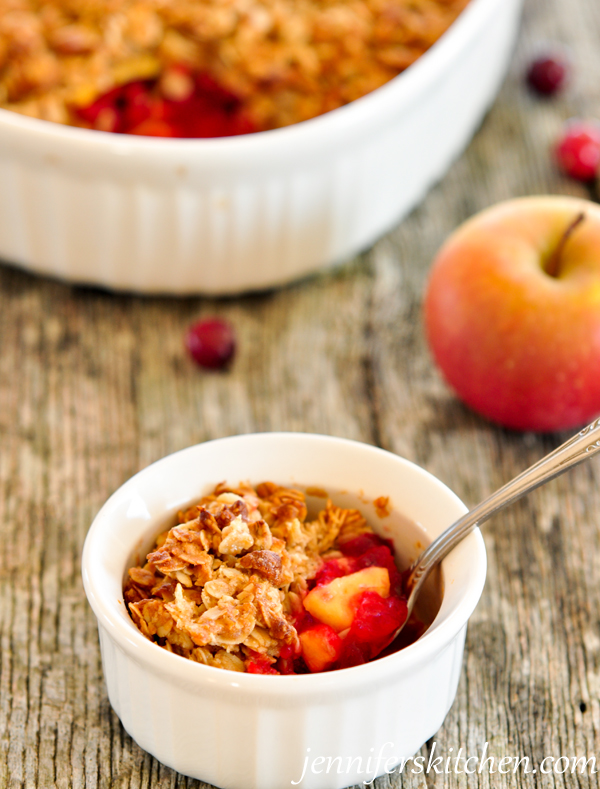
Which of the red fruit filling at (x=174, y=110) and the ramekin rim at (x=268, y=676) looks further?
the red fruit filling at (x=174, y=110)

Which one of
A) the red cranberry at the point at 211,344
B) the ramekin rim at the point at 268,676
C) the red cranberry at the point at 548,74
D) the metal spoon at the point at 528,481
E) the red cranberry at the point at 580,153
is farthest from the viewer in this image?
the red cranberry at the point at 548,74

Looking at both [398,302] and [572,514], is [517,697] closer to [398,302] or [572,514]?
[572,514]

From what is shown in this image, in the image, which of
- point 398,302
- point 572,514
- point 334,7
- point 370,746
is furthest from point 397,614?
point 334,7

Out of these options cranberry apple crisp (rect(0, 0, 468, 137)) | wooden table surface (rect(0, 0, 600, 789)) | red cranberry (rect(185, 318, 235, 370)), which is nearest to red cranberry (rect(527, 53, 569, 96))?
wooden table surface (rect(0, 0, 600, 789))

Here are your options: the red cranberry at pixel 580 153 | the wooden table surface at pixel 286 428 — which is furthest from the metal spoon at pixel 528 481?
the red cranberry at pixel 580 153

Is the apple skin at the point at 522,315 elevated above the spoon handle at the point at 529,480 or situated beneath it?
situated beneath

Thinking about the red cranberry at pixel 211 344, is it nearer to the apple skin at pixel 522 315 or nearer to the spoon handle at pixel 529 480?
the apple skin at pixel 522 315

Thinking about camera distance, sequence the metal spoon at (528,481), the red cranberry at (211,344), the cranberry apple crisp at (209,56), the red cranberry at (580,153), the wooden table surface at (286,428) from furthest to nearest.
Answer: the red cranberry at (580,153)
the cranberry apple crisp at (209,56)
the red cranberry at (211,344)
the wooden table surface at (286,428)
the metal spoon at (528,481)
